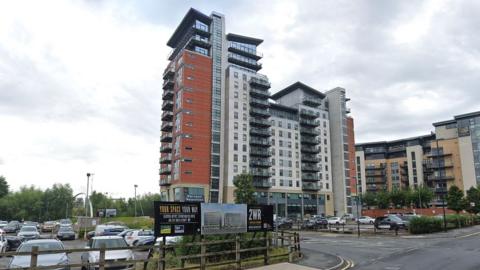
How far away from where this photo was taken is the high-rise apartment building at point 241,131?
86688mm

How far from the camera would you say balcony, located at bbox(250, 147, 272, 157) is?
98.1 metres

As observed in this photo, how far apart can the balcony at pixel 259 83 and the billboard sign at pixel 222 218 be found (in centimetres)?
8465

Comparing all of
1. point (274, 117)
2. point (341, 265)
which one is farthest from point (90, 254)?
point (274, 117)

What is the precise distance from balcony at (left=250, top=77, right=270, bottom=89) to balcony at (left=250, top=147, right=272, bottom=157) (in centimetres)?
1662

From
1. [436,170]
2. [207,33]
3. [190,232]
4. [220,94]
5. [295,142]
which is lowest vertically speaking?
[190,232]

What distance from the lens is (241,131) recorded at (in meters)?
95.9

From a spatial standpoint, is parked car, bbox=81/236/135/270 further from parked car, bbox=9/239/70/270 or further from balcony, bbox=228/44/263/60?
balcony, bbox=228/44/263/60

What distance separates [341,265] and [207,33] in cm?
8287

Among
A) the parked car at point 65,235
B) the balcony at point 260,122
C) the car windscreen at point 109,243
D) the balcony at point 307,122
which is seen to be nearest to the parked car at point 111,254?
the car windscreen at point 109,243

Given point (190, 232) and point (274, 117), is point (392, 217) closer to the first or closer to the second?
point (190, 232)

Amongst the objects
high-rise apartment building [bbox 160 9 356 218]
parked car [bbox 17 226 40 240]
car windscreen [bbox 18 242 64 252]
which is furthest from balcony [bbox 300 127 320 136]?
car windscreen [bbox 18 242 64 252]

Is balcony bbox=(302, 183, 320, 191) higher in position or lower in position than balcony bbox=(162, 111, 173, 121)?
lower

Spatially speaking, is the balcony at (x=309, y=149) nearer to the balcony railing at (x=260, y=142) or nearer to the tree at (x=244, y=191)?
the balcony railing at (x=260, y=142)

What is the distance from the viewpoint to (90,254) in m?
16.4
